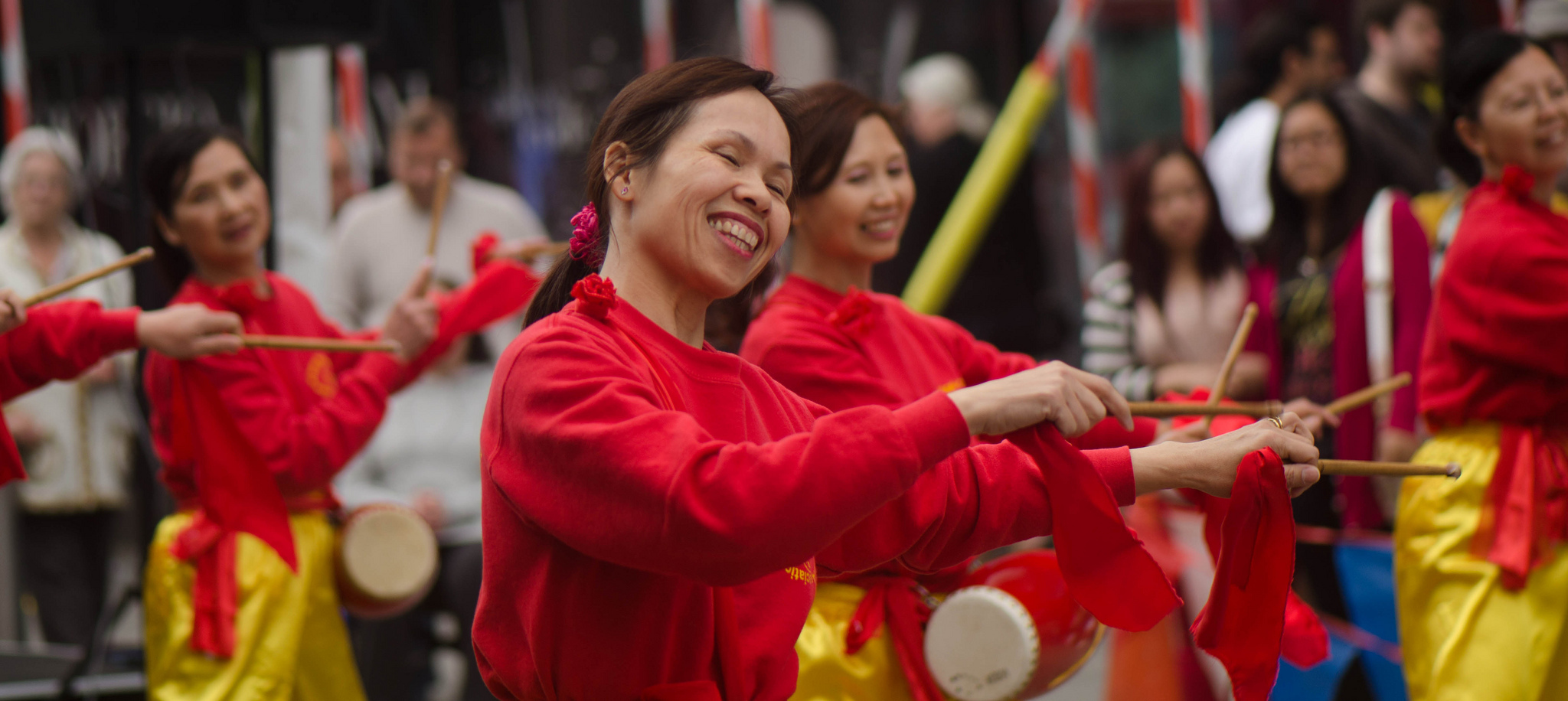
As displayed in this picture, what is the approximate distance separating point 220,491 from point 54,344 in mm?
442

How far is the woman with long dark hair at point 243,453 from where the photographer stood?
316 cm

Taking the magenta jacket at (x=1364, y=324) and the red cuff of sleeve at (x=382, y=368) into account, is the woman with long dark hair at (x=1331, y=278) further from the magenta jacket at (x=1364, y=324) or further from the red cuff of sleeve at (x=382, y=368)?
the red cuff of sleeve at (x=382, y=368)

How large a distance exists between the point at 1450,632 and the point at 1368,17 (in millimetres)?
3265

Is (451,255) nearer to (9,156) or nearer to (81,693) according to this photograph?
(9,156)

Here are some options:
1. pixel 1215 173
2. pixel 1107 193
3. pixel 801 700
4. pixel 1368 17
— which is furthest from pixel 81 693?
pixel 1107 193

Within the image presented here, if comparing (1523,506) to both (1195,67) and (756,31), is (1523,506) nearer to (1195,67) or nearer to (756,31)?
(1195,67)

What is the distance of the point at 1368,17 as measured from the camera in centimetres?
→ 548

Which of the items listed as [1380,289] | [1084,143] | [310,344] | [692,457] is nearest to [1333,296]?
[1380,289]

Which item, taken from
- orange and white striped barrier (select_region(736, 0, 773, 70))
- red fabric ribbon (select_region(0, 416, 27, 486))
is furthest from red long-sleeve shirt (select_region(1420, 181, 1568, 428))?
orange and white striped barrier (select_region(736, 0, 773, 70))

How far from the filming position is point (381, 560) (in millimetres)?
3455

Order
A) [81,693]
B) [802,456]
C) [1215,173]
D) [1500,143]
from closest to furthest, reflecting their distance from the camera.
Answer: [802,456]
[1500,143]
[81,693]
[1215,173]

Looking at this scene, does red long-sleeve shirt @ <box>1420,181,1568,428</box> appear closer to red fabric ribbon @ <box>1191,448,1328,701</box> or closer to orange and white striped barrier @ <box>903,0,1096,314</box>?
red fabric ribbon @ <box>1191,448,1328,701</box>

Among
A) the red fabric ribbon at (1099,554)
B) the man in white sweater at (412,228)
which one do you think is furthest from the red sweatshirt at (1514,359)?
the man in white sweater at (412,228)

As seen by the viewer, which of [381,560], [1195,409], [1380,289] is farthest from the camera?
[1380,289]
